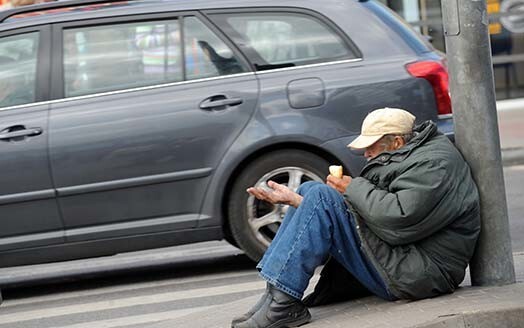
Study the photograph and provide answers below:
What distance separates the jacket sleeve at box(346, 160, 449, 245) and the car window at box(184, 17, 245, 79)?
262 centimetres

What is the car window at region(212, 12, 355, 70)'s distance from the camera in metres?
7.26

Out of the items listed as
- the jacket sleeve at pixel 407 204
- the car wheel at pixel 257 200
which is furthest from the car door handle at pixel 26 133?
the jacket sleeve at pixel 407 204

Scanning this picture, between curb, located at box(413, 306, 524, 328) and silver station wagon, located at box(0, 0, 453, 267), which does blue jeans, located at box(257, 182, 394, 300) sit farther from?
silver station wagon, located at box(0, 0, 453, 267)

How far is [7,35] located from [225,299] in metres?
2.11

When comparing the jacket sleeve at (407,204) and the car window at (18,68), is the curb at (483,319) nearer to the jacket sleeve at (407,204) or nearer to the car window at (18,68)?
the jacket sleeve at (407,204)

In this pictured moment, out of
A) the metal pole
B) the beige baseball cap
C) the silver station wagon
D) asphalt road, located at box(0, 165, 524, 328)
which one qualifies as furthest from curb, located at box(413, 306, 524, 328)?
the silver station wagon

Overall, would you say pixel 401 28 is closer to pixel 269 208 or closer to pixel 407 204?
pixel 269 208

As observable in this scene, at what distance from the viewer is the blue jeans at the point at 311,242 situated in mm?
4754

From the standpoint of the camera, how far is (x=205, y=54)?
721 centimetres

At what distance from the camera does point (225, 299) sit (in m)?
6.59

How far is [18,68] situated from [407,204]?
10.9 feet

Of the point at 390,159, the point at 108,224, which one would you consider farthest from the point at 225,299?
the point at 390,159

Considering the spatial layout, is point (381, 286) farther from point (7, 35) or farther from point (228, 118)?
point (7, 35)

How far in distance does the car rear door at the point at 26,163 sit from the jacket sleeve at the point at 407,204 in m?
2.74
